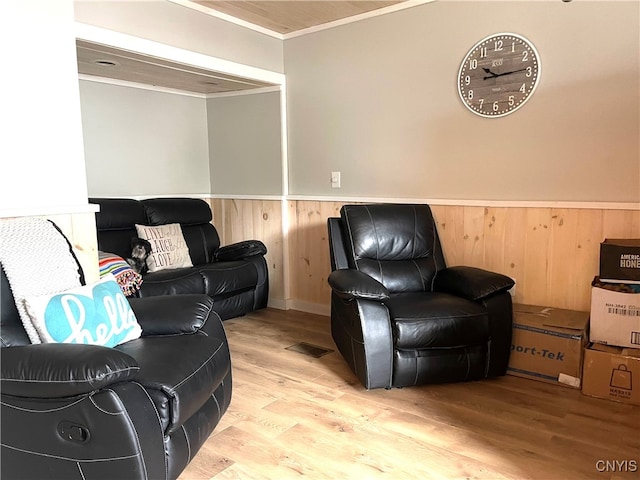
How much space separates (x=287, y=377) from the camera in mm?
2828

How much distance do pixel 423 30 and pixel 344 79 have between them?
0.72 metres

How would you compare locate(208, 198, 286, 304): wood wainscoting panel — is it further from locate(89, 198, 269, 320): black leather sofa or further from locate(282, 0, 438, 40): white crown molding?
locate(282, 0, 438, 40): white crown molding

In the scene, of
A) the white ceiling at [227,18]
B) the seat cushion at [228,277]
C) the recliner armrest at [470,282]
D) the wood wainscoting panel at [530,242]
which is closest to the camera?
the recliner armrest at [470,282]

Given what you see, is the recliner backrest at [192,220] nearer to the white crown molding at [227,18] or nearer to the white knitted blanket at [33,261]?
the white crown molding at [227,18]

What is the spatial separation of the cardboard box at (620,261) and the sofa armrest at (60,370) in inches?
91.5

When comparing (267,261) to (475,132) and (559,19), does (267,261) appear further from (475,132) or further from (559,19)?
(559,19)

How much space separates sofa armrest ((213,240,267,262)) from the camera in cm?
407

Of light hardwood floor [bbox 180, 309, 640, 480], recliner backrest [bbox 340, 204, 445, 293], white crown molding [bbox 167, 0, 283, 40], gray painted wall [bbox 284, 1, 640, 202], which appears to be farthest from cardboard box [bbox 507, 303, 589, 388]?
white crown molding [bbox 167, 0, 283, 40]

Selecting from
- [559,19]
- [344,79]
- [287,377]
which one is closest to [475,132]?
[559,19]

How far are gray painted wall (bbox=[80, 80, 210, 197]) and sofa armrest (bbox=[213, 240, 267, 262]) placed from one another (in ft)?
2.94

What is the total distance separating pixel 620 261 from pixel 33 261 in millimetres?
2743

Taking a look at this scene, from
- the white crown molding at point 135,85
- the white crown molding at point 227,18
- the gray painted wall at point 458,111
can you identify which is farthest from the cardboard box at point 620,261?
the white crown molding at point 135,85

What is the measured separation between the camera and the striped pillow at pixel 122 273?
3.15 meters

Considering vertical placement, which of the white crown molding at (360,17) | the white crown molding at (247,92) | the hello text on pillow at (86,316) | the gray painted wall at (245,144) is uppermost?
the white crown molding at (360,17)
